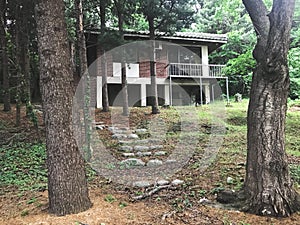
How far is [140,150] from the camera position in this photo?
25.4 ft

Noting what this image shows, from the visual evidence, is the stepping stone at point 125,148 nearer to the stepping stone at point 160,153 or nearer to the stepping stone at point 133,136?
the stepping stone at point 160,153

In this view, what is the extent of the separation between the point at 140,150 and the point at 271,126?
440 centimetres

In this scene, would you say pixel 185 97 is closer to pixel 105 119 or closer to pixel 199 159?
pixel 105 119

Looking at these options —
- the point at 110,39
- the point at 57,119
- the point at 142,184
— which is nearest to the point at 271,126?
the point at 142,184

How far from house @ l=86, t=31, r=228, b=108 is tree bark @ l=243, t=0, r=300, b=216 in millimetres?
11014

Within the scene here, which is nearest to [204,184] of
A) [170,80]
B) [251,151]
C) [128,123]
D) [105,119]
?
[251,151]

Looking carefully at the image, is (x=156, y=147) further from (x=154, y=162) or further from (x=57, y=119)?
(x=57, y=119)

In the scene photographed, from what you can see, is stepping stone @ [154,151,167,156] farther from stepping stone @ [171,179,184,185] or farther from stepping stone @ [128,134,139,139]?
stepping stone @ [171,179,184,185]

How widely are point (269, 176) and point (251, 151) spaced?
0.38m

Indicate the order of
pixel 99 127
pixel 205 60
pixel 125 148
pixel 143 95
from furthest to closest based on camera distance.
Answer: pixel 205 60 < pixel 143 95 < pixel 99 127 < pixel 125 148

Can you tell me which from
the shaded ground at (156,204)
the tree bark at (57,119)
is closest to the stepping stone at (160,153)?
the shaded ground at (156,204)

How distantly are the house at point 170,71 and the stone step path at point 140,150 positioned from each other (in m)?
5.92

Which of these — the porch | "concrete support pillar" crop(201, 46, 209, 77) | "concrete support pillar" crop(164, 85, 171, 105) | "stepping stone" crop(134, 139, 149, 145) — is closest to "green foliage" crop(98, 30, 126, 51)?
"stepping stone" crop(134, 139, 149, 145)

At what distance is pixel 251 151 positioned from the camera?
3.94 metres
